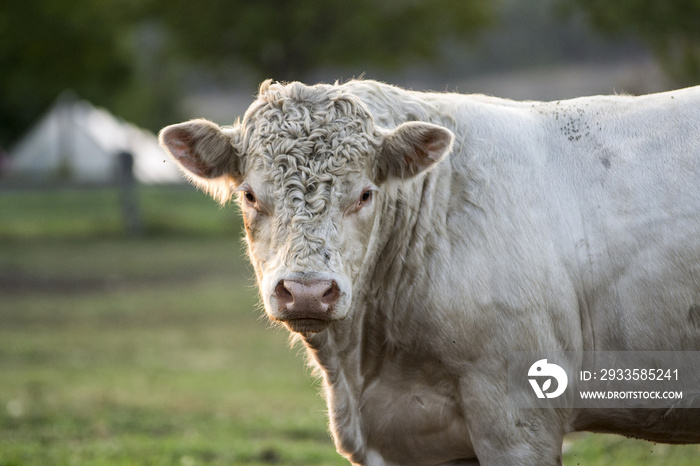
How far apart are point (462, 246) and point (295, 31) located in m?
25.5

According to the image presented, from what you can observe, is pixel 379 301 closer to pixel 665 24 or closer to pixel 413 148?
pixel 413 148

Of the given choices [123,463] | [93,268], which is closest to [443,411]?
[123,463]

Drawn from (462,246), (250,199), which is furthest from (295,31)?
(462,246)

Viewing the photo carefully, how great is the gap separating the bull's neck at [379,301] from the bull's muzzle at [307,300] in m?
0.42

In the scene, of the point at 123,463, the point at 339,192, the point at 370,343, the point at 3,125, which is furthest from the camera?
the point at 3,125

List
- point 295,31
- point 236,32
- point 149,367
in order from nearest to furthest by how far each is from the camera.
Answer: point 149,367, point 295,31, point 236,32

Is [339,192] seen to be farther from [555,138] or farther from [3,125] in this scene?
[3,125]

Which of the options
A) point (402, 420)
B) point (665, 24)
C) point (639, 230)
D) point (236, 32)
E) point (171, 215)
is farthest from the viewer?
point (236, 32)

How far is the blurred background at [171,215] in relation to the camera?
7.99 metres

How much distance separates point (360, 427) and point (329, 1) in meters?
26.4

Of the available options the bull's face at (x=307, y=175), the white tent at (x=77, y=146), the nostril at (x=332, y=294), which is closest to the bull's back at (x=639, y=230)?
the bull's face at (x=307, y=175)

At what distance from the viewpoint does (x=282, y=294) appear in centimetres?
362

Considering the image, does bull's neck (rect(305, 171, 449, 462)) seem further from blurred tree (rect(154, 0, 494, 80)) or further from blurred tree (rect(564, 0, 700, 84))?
blurred tree (rect(154, 0, 494, 80))

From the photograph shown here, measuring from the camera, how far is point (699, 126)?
13.4 feet
